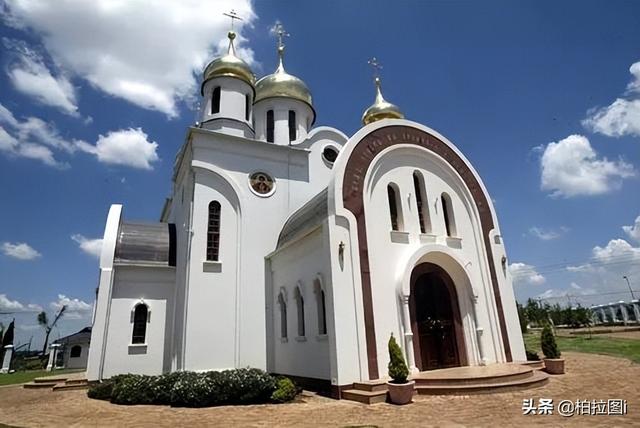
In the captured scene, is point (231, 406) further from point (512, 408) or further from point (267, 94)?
point (267, 94)

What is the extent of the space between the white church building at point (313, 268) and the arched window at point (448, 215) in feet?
0.22

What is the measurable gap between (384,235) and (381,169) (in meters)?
2.64

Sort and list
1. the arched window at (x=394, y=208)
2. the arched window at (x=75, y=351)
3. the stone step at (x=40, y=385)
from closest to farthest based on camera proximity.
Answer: the arched window at (x=394, y=208)
the stone step at (x=40, y=385)
the arched window at (x=75, y=351)

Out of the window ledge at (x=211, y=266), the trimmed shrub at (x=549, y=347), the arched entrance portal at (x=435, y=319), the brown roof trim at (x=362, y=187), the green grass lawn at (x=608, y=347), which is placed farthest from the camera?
the green grass lawn at (x=608, y=347)

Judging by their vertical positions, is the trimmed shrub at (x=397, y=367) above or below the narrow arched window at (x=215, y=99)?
below

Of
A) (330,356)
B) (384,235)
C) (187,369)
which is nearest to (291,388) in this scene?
(330,356)

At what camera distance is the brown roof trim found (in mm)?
12078

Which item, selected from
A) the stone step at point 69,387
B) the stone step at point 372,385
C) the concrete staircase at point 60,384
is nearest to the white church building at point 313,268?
the stone step at point 372,385

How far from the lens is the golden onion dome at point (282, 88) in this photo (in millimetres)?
21875

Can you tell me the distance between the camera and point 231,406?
1080cm

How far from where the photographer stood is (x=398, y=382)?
10.2 metres

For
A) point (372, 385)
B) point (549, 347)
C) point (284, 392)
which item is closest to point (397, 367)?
point (372, 385)

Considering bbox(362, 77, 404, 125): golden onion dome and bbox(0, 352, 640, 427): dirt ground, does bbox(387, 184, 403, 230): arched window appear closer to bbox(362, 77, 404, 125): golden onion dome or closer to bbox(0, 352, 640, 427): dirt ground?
bbox(0, 352, 640, 427): dirt ground

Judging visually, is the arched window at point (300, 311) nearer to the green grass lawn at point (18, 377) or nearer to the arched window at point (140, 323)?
the arched window at point (140, 323)
